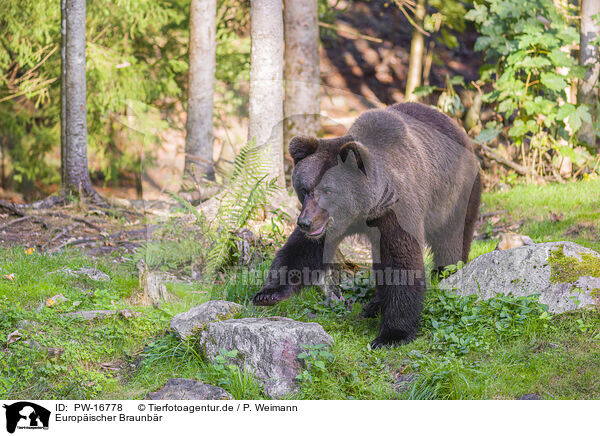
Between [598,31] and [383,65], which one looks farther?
[383,65]

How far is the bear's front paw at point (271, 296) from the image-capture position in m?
5.47

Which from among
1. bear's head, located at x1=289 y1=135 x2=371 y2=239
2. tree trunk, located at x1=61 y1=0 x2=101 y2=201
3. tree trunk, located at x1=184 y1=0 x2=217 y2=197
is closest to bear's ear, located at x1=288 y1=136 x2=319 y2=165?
bear's head, located at x1=289 y1=135 x2=371 y2=239

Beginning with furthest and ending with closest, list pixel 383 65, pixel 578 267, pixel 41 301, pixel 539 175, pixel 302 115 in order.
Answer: pixel 383 65, pixel 539 175, pixel 302 115, pixel 41 301, pixel 578 267

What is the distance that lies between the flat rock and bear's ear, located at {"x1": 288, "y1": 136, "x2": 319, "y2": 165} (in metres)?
1.97

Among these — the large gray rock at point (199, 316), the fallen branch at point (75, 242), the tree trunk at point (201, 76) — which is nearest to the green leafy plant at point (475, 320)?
the large gray rock at point (199, 316)

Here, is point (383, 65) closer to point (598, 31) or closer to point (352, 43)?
point (352, 43)

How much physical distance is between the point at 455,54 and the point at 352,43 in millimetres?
3525

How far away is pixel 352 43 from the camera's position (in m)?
21.6

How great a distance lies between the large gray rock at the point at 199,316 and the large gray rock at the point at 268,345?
0.28 meters

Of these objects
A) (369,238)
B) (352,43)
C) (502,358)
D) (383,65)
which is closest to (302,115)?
(369,238)

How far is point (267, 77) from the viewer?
805cm

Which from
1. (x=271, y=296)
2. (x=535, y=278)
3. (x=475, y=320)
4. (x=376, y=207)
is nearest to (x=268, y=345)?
(x=271, y=296)

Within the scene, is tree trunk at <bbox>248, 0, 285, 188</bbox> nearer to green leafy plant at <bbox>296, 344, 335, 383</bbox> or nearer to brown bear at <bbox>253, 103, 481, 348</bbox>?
brown bear at <bbox>253, 103, 481, 348</bbox>

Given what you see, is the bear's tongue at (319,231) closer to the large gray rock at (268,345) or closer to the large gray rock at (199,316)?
the large gray rock at (268,345)
